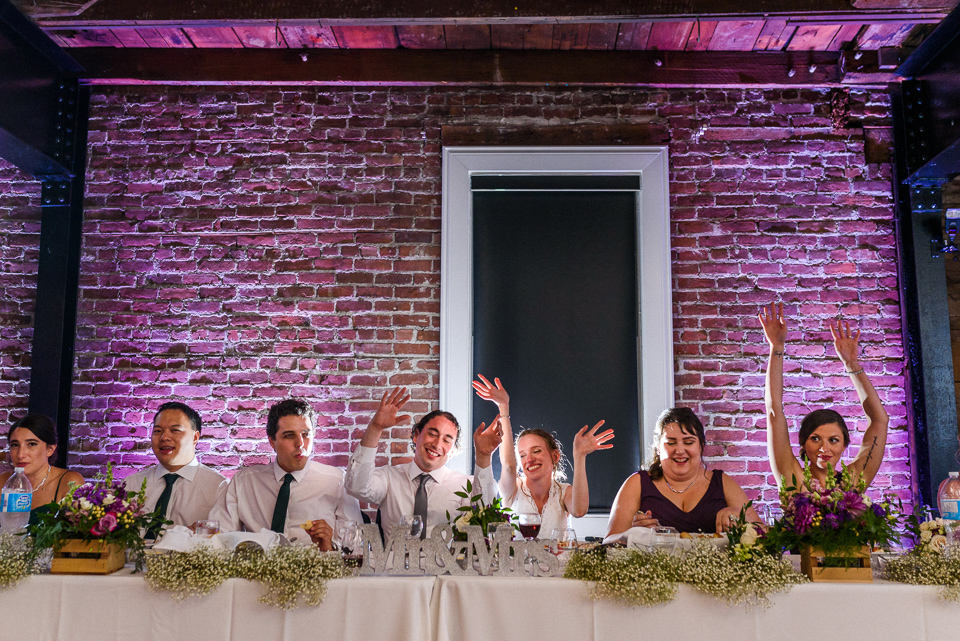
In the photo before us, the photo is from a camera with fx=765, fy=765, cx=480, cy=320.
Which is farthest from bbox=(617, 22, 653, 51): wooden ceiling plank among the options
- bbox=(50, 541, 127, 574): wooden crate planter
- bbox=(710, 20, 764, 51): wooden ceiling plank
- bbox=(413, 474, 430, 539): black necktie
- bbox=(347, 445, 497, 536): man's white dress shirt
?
bbox=(50, 541, 127, 574): wooden crate planter

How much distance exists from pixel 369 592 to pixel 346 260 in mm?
2613

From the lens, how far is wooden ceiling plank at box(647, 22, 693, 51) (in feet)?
14.4

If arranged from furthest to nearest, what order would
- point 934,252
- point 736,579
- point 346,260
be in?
point 346,260 < point 934,252 < point 736,579

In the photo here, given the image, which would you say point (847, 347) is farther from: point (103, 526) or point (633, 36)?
point (103, 526)

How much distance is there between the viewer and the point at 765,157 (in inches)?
185

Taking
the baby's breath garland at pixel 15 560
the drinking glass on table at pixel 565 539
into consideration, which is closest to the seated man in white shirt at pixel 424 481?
the drinking glass on table at pixel 565 539

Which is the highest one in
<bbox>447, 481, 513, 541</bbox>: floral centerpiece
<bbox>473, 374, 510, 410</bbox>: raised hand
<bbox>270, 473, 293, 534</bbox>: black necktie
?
<bbox>473, 374, 510, 410</bbox>: raised hand

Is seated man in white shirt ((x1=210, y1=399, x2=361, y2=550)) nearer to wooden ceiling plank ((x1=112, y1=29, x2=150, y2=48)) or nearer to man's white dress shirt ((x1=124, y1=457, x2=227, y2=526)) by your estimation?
man's white dress shirt ((x1=124, y1=457, x2=227, y2=526))

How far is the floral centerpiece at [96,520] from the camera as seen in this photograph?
255 centimetres

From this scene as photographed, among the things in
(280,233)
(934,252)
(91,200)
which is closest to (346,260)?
(280,233)

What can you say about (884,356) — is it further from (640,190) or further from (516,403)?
(516,403)

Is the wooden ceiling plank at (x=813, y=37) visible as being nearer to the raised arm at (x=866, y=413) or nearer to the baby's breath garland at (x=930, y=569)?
the raised arm at (x=866, y=413)

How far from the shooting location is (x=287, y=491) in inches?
153

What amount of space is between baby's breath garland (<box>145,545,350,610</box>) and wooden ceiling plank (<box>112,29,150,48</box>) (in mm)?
3383
